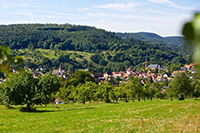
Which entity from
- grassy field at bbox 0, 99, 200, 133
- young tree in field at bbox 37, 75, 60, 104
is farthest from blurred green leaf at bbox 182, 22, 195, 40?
young tree in field at bbox 37, 75, 60, 104

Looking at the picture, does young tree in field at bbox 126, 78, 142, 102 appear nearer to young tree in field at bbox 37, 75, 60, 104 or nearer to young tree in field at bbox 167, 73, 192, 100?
young tree in field at bbox 167, 73, 192, 100

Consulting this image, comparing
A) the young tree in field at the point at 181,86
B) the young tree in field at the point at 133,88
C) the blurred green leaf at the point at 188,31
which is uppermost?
the blurred green leaf at the point at 188,31

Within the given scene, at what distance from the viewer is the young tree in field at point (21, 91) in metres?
29.5

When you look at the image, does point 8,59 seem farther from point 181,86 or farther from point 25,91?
point 181,86

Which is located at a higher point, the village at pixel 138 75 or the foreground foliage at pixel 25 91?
the foreground foliage at pixel 25 91

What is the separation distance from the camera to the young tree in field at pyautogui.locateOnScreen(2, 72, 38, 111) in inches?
1163

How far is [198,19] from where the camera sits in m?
0.66

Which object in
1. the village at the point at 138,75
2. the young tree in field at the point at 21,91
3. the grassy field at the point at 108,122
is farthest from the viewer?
the village at the point at 138,75

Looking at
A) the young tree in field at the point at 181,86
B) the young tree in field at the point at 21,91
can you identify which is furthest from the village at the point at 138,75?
the young tree in field at the point at 21,91

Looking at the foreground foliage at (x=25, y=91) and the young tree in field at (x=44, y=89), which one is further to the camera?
the young tree in field at (x=44, y=89)

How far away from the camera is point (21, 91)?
98.6 feet

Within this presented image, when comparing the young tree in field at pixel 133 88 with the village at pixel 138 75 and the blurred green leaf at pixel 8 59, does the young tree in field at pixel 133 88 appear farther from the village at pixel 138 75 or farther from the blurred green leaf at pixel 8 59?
the village at pixel 138 75

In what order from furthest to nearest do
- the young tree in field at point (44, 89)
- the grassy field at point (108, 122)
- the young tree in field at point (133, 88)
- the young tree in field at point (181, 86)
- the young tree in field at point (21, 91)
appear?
1. the young tree in field at point (133, 88)
2. the young tree in field at point (181, 86)
3. the young tree in field at point (44, 89)
4. the young tree in field at point (21, 91)
5. the grassy field at point (108, 122)

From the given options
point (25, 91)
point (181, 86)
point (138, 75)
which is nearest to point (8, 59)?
point (25, 91)
